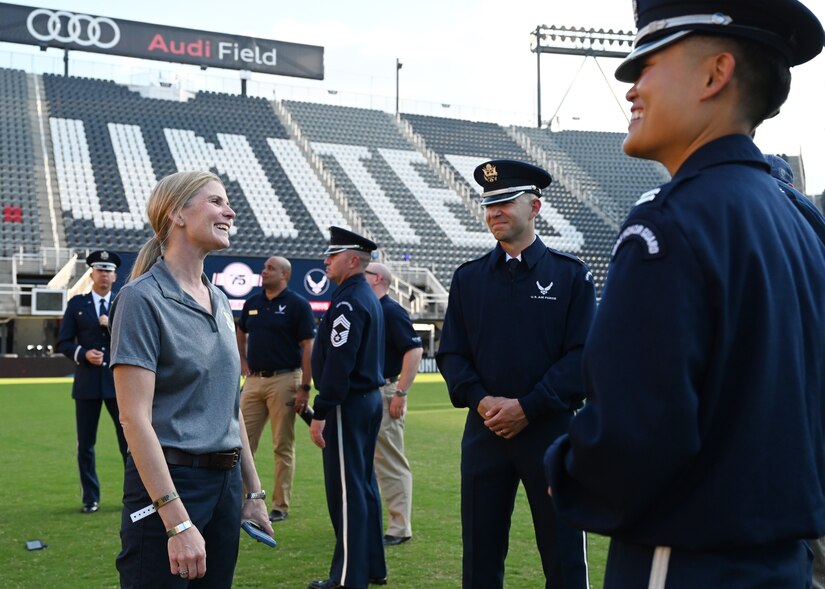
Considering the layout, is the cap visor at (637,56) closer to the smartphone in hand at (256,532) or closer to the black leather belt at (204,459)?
the black leather belt at (204,459)

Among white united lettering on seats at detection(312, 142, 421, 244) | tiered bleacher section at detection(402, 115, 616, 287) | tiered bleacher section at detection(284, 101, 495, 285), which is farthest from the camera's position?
tiered bleacher section at detection(402, 115, 616, 287)

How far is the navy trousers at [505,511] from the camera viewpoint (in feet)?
12.7

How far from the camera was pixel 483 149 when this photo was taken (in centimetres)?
4278

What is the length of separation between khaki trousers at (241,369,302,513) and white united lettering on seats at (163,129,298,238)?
23567mm

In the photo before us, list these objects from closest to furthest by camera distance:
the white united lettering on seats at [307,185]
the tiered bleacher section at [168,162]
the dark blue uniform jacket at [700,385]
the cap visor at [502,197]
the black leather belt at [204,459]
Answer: the dark blue uniform jacket at [700,385] < the black leather belt at [204,459] < the cap visor at [502,197] < the tiered bleacher section at [168,162] < the white united lettering on seats at [307,185]

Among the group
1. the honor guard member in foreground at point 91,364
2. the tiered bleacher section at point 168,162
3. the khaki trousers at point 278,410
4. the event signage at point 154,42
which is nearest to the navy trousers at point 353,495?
the khaki trousers at point 278,410

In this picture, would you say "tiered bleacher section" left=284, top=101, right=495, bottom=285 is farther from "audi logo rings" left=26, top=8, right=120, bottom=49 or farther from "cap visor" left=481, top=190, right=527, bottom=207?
"cap visor" left=481, top=190, right=527, bottom=207

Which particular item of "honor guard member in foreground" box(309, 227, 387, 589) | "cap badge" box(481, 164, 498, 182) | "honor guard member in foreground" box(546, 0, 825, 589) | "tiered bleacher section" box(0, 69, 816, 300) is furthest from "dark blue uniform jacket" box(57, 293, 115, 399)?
"tiered bleacher section" box(0, 69, 816, 300)

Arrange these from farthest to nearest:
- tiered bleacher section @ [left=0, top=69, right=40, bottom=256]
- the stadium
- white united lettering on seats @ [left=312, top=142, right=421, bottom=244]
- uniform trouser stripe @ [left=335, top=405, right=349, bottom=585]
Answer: white united lettering on seats @ [left=312, top=142, right=421, bottom=244] → tiered bleacher section @ [left=0, top=69, right=40, bottom=256] → the stadium → uniform trouser stripe @ [left=335, top=405, right=349, bottom=585]

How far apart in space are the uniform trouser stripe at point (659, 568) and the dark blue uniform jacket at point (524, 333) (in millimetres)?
2111

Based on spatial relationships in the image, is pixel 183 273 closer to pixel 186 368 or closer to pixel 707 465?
pixel 186 368

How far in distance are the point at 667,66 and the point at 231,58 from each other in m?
42.9

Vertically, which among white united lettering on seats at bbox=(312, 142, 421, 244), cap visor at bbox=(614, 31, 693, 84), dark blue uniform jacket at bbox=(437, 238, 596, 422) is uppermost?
white united lettering on seats at bbox=(312, 142, 421, 244)

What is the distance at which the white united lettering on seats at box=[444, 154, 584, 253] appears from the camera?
3538cm
